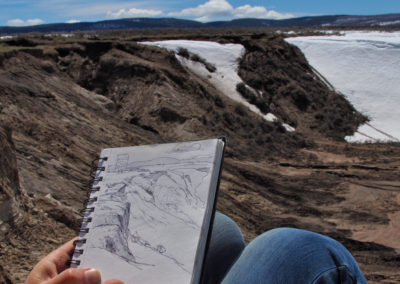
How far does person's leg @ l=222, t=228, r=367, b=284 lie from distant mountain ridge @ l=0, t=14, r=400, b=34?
8312 centimetres

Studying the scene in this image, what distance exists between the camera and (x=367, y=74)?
22.8 metres

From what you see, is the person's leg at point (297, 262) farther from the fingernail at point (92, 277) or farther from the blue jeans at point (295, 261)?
the fingernail at point (92, 277)

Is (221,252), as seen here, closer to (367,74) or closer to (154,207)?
(154,207)

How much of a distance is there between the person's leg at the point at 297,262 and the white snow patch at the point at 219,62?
14.8m

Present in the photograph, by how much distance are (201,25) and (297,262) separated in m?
112

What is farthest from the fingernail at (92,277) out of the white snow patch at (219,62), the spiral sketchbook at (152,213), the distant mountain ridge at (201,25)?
the distant mountain ridge at (201,25)

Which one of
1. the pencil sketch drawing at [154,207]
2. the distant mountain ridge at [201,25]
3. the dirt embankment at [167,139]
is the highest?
the distant mountain ridge at [201,25]

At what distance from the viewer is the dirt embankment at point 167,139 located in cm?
498

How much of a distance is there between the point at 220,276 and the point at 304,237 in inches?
26.0

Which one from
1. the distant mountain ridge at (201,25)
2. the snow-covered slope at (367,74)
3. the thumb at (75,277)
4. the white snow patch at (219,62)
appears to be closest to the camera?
the thumb at (75,277)

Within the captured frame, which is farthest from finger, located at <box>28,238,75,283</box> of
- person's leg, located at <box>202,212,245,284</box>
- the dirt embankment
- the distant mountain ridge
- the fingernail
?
the distant mountain ridge

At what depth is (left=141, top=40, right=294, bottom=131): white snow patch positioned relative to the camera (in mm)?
17125

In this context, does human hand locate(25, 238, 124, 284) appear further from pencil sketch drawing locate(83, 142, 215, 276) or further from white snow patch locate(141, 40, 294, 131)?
white snow patch locate(141, 40, 294, 131)

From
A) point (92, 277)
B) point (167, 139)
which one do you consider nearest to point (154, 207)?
point (92, 277)
